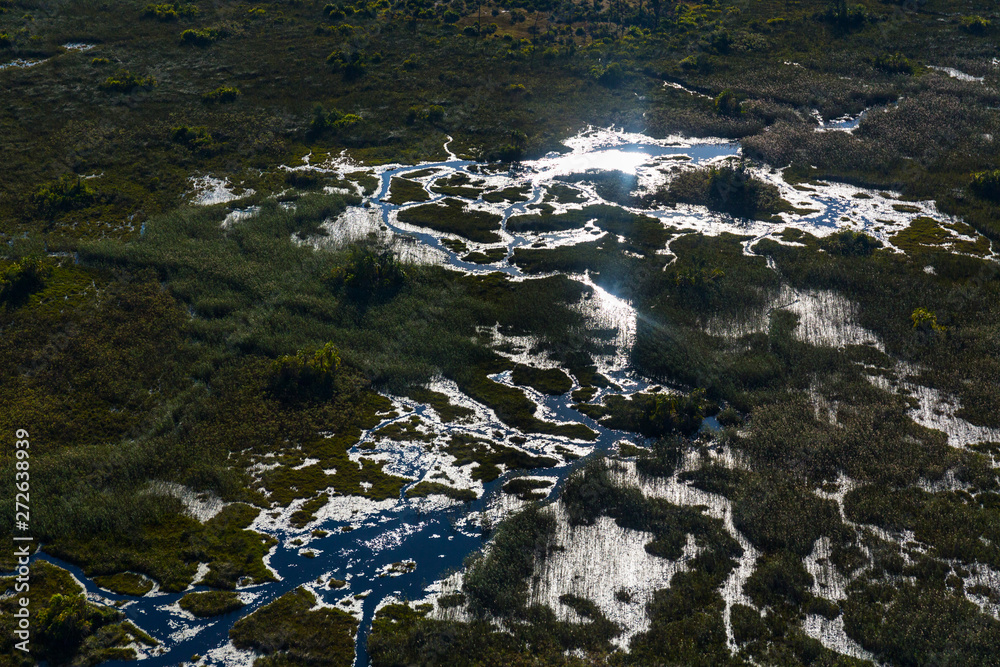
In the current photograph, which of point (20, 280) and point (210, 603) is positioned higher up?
point (20, 280)

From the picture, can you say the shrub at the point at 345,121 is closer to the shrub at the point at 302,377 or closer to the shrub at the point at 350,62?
the shrub at the point at 350,62

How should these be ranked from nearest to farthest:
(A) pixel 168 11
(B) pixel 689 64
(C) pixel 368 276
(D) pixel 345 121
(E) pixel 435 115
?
(C) pixel 368 276 → (D) pixel 345 121 → (E) pixel 435 115 → (B) pixel 689 64 → (A) pixel 168 11

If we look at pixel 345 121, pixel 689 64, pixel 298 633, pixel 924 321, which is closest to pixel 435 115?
pixel 345 121

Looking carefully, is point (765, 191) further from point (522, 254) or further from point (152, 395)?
point (152, 395)

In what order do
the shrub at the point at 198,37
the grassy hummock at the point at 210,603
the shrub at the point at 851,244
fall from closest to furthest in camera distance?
the grassy hummock at the point at 210,603
the shrub at the point at 851,244
the shrub at the point at 198,37

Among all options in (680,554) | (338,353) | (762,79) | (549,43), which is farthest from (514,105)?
(680,554)

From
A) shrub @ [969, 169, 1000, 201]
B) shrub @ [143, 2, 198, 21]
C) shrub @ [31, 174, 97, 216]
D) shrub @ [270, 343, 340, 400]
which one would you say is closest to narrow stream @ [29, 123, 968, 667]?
shrub @ [270, 343, 340, 400]

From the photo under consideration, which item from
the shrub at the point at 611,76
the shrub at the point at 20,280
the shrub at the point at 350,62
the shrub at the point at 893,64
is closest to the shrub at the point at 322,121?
the shrub at the point at 350,62

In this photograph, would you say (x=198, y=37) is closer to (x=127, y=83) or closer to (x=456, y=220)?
(x=127, y=83)
